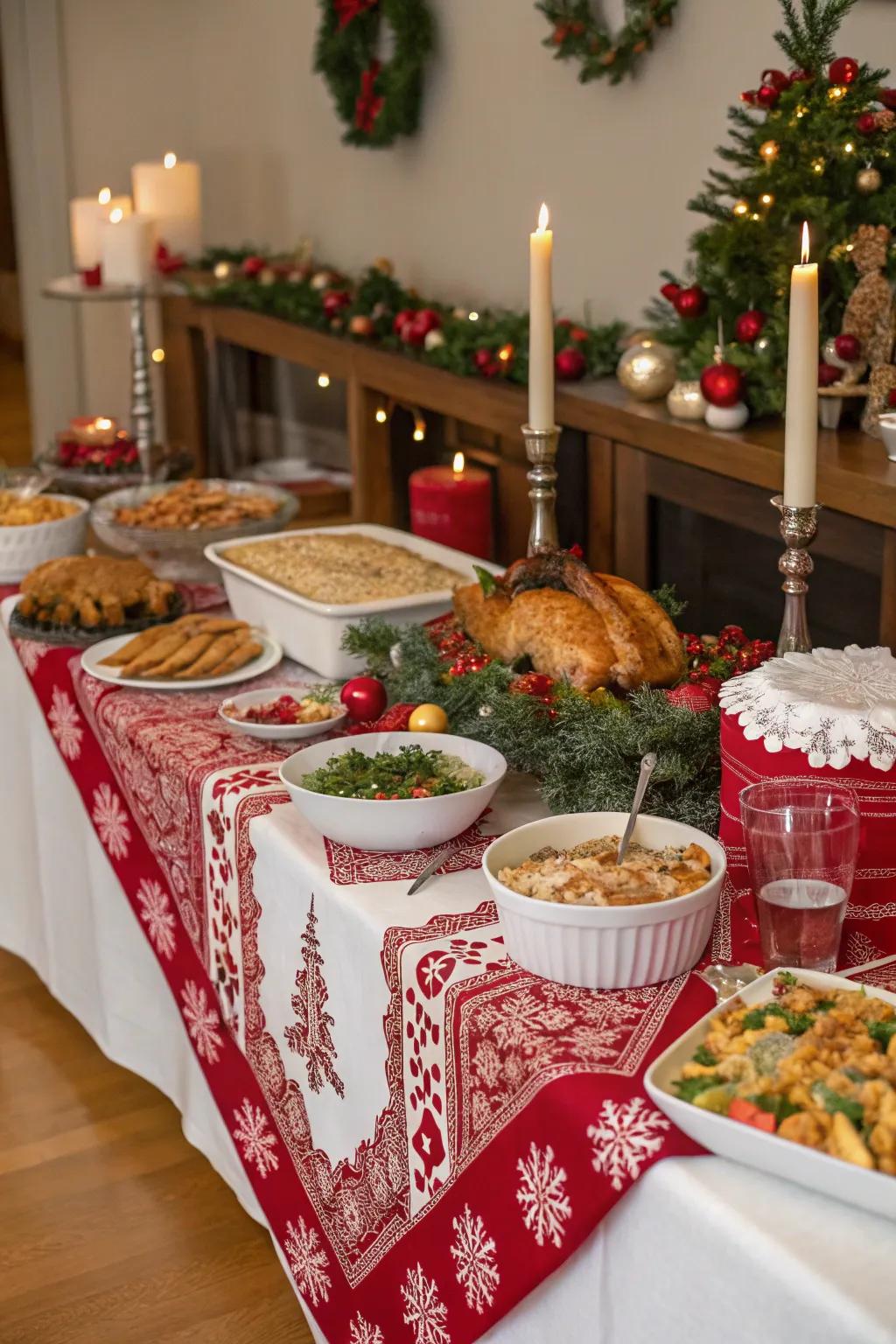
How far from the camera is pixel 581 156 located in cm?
282

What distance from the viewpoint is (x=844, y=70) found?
187cm

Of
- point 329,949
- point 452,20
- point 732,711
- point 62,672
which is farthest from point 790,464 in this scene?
point 452,20

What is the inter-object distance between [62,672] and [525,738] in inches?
29.2

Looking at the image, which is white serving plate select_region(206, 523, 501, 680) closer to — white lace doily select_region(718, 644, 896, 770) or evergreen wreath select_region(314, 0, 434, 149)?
white lace doily select_region(718, 644, 896, 770)

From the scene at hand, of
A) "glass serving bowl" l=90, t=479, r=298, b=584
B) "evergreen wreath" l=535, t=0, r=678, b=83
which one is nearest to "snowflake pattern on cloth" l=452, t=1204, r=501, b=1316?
"glass serving bowl" l=90, t=479, r=298, b=584

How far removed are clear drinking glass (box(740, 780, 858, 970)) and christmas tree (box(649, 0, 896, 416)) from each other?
1.03 metres

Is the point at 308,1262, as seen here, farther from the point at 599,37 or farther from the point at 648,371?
the point at 599,37

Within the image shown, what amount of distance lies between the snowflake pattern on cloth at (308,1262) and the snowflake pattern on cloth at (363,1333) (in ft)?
0.22

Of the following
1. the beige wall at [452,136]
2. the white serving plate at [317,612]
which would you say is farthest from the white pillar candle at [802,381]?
the beige wall at [452,136]

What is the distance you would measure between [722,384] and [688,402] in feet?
0.25

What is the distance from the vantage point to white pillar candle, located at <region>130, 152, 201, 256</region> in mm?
3084

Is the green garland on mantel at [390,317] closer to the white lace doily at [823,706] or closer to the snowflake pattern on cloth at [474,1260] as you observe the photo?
the white lace doily at [823,706]

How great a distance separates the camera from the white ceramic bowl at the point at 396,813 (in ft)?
4.11

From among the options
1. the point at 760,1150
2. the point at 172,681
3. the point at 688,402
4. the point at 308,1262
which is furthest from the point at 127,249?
the point at 760,1150
